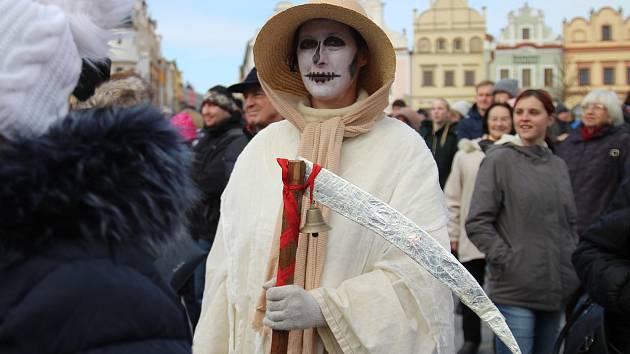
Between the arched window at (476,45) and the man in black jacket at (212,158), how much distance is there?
59.4 m

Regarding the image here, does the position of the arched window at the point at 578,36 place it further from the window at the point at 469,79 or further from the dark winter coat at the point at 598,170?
the dark winter coat at the point at 598,170

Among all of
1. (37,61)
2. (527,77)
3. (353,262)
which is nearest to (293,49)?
(353,262)

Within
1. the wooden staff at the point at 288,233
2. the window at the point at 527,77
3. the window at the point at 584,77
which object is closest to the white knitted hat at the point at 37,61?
the wooden staff at the point at 288,233

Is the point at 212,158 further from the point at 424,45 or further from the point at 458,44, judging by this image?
the point at 458,44

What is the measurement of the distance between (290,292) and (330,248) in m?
0.29

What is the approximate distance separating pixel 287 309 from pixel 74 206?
1.29 metres

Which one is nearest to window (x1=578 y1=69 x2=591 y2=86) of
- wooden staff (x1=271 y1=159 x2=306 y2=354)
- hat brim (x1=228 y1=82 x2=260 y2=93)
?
hat brim (x1=228 y1=82 x2=260 y2=93)

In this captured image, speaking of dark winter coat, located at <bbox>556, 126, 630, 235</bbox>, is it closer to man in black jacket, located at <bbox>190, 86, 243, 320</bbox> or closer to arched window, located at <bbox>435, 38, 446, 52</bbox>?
man in black jacket, located at <bbox>190, 86, 243, 320</bbox>

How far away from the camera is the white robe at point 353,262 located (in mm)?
2596

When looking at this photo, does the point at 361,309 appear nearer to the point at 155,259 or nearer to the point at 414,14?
the point at 155,259

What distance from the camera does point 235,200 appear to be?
117 inches

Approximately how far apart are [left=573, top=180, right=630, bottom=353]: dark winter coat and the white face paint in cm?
122

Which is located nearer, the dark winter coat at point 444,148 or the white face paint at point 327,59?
the white face paint at point 327,59

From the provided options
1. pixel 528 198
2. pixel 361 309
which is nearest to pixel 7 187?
pixel 361 309
